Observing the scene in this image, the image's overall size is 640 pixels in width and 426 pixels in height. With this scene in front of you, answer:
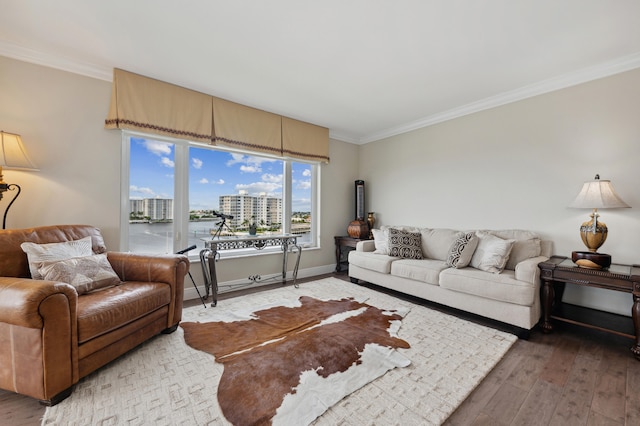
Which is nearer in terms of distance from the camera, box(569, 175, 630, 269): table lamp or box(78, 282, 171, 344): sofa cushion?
box(78, 282, 171, 344): sofa cushion

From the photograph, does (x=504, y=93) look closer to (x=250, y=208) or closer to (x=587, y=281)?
(x=587, y=281)

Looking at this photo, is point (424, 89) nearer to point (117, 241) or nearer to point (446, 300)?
point (446, 300)

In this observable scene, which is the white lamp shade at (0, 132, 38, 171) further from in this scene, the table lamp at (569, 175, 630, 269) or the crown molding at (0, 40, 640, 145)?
the table lamp at (569, 175, 630, 269)

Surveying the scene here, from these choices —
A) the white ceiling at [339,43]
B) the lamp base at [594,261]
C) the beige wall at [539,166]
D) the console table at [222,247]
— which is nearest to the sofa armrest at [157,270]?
the console table at [222,247]

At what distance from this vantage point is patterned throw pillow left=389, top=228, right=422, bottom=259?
3645 mm

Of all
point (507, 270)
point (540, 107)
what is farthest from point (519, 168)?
point (507, 270)

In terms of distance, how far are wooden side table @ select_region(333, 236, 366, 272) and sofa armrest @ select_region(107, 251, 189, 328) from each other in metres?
2.89

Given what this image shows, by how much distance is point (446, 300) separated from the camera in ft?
9.74

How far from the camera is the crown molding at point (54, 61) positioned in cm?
240

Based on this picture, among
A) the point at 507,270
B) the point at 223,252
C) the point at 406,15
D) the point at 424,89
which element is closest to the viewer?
the point at 406,15

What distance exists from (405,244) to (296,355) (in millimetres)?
2281

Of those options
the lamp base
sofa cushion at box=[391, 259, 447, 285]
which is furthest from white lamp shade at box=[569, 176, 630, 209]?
sofa cushion at box=[391, 259, 447, 285]

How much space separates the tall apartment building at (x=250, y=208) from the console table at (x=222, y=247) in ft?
1.54

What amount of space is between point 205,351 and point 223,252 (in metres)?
1.78
